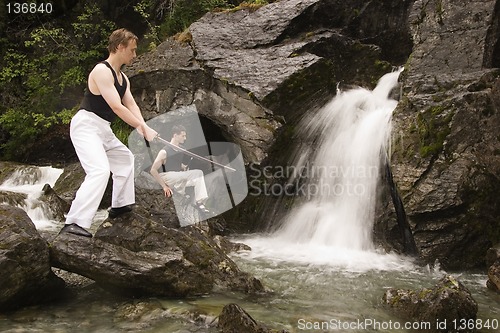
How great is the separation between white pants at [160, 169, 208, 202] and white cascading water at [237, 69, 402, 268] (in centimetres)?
144

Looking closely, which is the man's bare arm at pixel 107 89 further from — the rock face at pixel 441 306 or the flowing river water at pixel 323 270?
the rock face at pixel 441 306

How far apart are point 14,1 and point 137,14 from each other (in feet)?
15.3

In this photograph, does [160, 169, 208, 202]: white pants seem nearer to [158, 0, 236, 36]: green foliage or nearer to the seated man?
the seated man

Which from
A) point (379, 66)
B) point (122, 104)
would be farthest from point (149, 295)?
point (379, 66)

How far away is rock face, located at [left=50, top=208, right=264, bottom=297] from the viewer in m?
5.79

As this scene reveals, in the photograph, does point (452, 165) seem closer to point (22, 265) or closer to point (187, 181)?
point (187, 181)

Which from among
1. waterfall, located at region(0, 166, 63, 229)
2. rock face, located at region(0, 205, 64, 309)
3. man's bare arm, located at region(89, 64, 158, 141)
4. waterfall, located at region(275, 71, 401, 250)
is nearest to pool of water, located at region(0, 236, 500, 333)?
rock face, located at region(0, 205, 64, 309)

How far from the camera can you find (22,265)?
5562 millimetres

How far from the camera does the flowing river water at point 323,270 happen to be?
17.7 feet

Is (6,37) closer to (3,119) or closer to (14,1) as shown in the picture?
(14,1)

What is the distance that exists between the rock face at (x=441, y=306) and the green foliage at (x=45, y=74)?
47.1 feet

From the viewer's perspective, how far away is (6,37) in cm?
1861

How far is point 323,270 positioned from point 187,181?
12.0 feet

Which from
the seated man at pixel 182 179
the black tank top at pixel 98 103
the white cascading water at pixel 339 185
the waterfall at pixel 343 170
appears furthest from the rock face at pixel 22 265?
the waterfall at pixel 343 170
